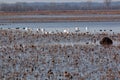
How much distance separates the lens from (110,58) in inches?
816

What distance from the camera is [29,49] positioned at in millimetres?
24672

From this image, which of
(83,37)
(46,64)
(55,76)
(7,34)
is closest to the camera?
(55,76)

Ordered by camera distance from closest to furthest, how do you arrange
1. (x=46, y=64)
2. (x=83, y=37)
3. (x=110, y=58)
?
(x=46, y=64) < (x=110, y=58) < (x=83, y=37)

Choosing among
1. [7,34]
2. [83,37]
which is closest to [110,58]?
[83,37]

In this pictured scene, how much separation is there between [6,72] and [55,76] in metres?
1.97

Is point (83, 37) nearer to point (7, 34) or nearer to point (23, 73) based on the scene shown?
point (7, 34)

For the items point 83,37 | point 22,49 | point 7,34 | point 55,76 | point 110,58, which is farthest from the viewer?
point 7,34

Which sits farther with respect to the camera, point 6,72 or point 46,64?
point 46,64

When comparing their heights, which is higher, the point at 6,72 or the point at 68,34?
the point at 6,72

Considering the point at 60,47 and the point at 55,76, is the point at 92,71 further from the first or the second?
the point at 60,47

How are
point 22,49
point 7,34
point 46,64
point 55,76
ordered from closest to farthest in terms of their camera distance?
point 55,76
point 46,64
point 22,49
point 7,34

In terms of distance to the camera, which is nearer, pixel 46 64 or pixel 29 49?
pixel 46 64

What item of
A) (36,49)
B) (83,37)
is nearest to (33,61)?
(36,49)

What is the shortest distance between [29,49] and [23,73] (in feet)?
25.0
